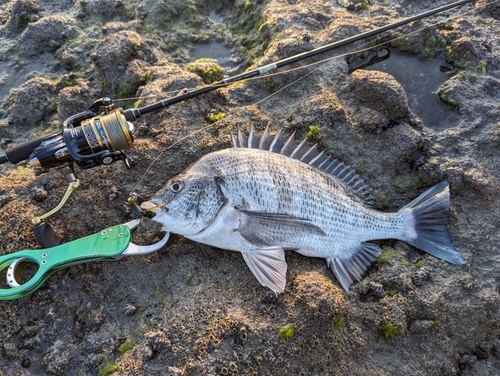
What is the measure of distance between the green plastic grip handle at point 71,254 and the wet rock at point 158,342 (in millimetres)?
798

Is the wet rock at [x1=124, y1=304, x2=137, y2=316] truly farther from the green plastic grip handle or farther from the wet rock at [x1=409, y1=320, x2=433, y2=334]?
the wet rock at [x1=409, y1=320, x2=433, y2=334]

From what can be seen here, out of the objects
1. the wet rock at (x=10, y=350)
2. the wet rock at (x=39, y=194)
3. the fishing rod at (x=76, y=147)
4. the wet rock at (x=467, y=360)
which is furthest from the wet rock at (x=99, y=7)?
the wet rock at (x=467, y=360)

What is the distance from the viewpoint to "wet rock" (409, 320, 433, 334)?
318 centimetres

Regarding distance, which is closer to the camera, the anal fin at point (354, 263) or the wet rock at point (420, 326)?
the wet rock at point (420, 326)

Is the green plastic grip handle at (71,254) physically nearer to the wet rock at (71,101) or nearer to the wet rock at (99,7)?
the wet rock at (71,101)

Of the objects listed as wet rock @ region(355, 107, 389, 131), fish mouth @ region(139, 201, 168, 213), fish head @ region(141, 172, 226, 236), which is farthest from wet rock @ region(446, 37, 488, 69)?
fish mouth @ region(139, 201, 168, 213)

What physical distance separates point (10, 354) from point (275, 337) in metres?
2.20

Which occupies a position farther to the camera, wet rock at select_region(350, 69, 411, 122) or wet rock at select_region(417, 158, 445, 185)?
wet rock at select_region(350, 69, 411, 122)

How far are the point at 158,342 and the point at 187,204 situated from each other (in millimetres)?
1172

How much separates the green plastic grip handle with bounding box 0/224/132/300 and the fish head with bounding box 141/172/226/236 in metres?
0.37

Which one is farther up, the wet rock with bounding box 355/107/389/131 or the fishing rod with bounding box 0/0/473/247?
the fishing rod with bounding box 0/0/473/247

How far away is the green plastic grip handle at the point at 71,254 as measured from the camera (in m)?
3.15

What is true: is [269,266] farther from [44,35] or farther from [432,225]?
[44,35]

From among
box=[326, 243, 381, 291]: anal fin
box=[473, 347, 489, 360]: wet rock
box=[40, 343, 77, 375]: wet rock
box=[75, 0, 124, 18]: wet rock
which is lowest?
box=[473, 347, 489, 360]: wet rock
